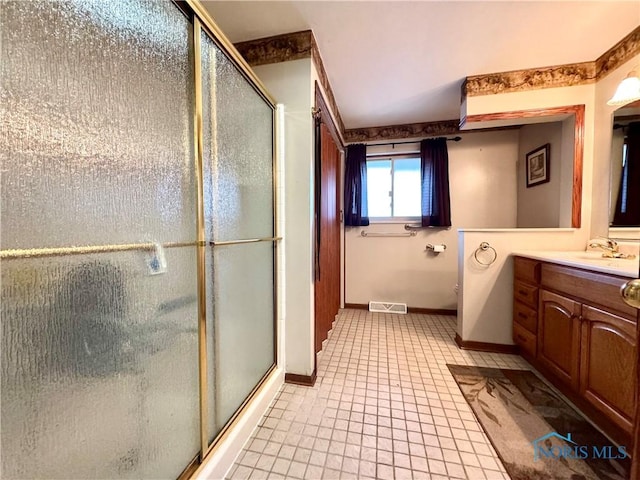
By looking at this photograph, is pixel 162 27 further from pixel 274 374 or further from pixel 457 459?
pixel 457 459

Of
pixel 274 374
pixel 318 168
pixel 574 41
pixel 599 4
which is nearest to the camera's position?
pixel 599 4

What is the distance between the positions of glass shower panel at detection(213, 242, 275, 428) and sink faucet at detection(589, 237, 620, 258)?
235 cm

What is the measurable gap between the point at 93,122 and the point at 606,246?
3041mm

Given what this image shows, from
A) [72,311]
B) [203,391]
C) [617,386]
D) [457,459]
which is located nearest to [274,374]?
[203,391]

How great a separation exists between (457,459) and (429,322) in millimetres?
1954

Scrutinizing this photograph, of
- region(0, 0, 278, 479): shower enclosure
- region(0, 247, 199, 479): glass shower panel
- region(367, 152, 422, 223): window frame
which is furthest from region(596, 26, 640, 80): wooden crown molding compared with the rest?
region(0, 247, 199, 479): glass shower panel

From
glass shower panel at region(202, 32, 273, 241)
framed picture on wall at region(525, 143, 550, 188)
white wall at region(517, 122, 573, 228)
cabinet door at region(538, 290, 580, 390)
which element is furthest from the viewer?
framed picture on wall at region(525, 143, 550, 188)

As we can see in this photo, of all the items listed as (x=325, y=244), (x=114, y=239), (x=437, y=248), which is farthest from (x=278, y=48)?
(x=437, y=248)

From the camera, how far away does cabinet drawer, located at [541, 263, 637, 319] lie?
1253 mm

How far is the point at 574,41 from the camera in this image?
183cm

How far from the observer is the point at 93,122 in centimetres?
69

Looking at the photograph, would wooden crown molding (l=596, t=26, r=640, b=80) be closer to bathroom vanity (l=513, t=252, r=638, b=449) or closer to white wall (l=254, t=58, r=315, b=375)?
bathroom vanity (l=513, t=252, r=638, b=449)

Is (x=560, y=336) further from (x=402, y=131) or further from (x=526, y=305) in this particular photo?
(x=402, y=131)

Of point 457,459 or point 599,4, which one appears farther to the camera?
point 599,4
